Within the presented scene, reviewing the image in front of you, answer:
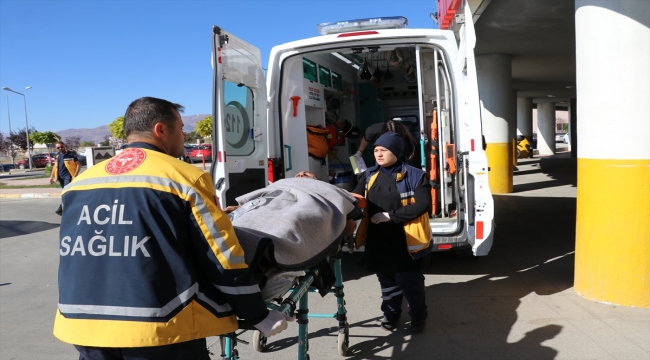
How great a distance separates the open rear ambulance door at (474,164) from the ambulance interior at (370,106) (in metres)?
0.30

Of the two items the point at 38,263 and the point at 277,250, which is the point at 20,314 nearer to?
the point at 38,263

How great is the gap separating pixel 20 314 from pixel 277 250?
4085 millimetres

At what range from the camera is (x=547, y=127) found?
33812 mm

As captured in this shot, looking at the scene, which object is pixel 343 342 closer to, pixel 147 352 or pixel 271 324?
pixel 271 324

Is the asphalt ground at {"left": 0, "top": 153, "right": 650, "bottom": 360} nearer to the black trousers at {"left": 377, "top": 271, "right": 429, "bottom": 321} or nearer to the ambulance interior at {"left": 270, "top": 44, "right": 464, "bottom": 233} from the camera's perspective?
the black trousers at {"left": 377, "top": 271, "right": 429, "bottom": 321}

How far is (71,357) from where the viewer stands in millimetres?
4051

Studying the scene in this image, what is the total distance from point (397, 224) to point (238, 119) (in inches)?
90.5

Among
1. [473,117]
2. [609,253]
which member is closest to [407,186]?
[473,117]

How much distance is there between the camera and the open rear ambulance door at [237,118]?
4.89 meters

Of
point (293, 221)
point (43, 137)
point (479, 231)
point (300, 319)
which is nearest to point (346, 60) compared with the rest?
point (479, 231)

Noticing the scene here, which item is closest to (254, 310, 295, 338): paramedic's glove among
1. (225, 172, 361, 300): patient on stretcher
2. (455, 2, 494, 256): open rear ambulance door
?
(225, 172, 361, 300): patient on stretcher

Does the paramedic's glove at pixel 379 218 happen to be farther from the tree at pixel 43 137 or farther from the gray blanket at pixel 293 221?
the tree at pixel 43 137

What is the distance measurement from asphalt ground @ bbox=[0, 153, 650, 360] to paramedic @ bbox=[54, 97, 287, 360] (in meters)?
2.16

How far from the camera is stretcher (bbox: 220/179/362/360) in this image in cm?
231
